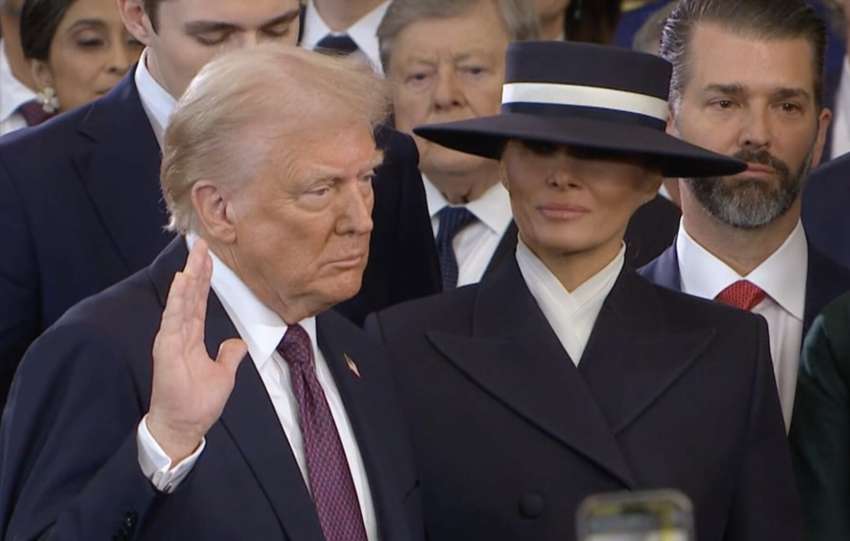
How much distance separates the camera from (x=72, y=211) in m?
3.72

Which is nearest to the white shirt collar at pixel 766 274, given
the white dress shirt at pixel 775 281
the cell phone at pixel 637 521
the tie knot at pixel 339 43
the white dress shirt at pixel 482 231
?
the white dress shirt at pixel 775 281

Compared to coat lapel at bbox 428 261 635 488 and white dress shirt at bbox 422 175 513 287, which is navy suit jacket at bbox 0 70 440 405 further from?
white dress shirt at bbox 422 175 513 287

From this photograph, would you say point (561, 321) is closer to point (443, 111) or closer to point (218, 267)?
point (218, 267)

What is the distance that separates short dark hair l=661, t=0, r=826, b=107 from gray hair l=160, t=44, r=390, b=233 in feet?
3.99

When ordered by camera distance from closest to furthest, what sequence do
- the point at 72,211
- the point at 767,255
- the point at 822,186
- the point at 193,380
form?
the point at 193,380 → the point at 72,211 → the point at 767,255 → the point at 822,186

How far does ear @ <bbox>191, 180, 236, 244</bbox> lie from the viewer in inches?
121

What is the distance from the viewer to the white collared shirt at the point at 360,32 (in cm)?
527

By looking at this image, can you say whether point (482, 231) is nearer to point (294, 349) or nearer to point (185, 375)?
point (294, 349)

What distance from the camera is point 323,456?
10.1ft

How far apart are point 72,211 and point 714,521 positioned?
1.28 m

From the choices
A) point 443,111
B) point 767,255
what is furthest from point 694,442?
point 443,111

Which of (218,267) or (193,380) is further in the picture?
(218,267)

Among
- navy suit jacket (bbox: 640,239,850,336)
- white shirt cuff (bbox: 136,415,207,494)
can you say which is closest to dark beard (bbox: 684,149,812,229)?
navy suit jacket (bbox: 640,239,850,336)

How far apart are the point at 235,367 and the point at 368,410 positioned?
1.31ft
